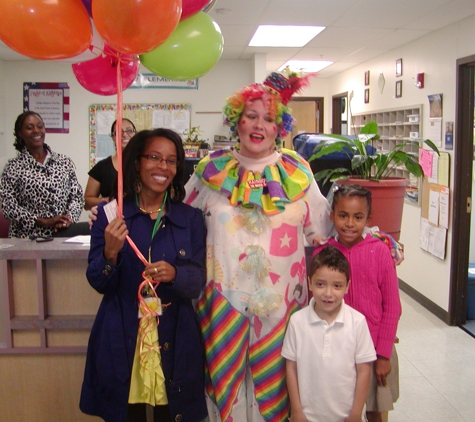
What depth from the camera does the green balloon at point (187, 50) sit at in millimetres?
1518

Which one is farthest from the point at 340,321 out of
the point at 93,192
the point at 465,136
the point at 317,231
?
the point at 465,136

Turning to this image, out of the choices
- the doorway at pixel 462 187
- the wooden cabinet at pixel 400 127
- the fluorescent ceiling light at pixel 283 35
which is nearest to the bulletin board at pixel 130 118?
the fluorescent ceiling light at pixel 283 35

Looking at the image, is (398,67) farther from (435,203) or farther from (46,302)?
(46,302)

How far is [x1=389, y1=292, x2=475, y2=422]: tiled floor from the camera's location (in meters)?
2.60

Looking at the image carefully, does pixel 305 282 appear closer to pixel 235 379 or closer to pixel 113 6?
pixel 235 379

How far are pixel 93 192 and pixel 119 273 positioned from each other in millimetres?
1757

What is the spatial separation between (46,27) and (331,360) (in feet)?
4.13

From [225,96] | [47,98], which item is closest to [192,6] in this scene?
[225,96]

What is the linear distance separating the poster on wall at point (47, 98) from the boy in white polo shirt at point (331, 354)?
459 cm

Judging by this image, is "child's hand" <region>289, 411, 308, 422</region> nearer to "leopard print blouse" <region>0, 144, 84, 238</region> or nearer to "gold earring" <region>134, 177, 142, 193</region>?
"gold earring" <region>134, 177, 142, 193</region>

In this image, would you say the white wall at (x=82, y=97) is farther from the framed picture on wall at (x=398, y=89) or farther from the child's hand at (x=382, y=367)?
the child's hand at (x=382, y=367)

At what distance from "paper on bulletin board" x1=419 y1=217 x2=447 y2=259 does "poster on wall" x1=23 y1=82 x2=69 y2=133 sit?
394 cm

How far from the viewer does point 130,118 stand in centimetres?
542

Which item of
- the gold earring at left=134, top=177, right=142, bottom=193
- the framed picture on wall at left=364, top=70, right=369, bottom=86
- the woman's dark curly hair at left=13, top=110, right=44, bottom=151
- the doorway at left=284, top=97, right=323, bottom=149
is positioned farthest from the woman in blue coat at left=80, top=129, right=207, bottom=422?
the doorway at left=284, top=97, right=323, bottom=149
